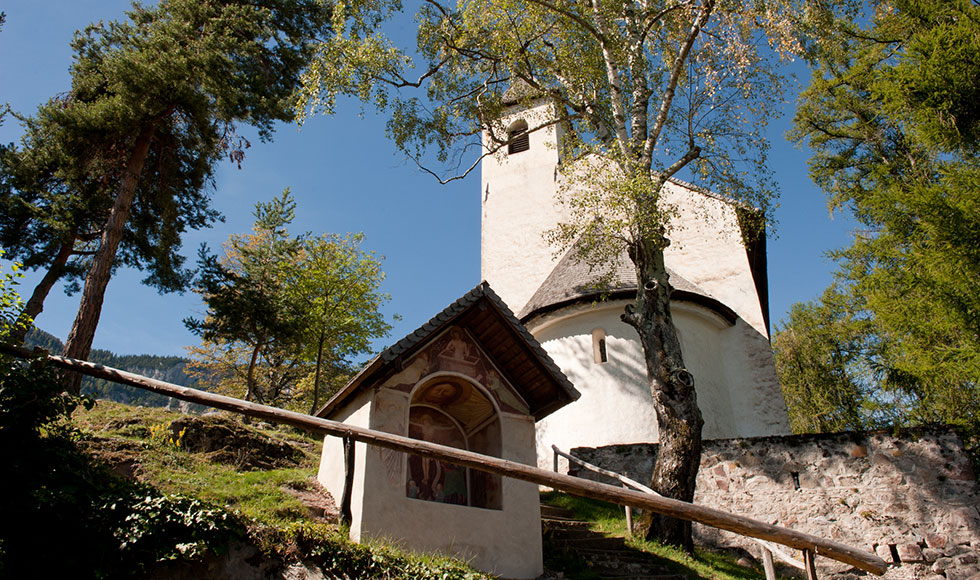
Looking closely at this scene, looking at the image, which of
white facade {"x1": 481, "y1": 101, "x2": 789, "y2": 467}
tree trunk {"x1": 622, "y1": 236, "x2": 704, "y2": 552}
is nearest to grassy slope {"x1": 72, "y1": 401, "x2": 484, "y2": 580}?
tree trunk {"x1": 622, "y1": 236, "x2": 704, "y2": 552}

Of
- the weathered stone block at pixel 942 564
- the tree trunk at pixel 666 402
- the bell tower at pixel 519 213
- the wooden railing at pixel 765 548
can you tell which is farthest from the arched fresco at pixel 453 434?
the bell tower at pixel 519 213

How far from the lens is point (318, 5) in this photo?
17.9 m

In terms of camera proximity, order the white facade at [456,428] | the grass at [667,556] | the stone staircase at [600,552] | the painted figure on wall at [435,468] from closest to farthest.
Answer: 1. the white facade at [456,428]
2. the stone staircase at [600,552]
3. the grass at [667,556]
4. the painted figure on wall at [435,468]

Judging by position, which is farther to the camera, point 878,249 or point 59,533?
point 878,249

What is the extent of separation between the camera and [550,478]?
4910mm

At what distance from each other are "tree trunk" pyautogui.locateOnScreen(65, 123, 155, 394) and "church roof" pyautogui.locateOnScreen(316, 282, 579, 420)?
6.36 m

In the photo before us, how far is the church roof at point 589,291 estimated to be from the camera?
15.6 m

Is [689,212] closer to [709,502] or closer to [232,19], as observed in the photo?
[709,502]

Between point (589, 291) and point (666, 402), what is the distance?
5.77 m

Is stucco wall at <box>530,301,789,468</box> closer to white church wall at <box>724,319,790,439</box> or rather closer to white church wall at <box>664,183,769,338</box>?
white church wall at <box>724,319,790,439</box>

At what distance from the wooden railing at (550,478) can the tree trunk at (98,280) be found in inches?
326

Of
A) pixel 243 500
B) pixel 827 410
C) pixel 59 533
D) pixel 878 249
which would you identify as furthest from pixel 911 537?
pixel 827 410

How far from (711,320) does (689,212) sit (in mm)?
4666

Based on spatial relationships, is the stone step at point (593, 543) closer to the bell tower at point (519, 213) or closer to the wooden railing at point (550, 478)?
the wooden railing at point (550, 478)
